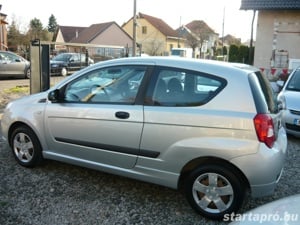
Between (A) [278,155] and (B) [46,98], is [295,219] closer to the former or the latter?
(A) [278,155]

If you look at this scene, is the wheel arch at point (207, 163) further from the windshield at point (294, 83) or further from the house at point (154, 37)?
the house at point (154, 37)

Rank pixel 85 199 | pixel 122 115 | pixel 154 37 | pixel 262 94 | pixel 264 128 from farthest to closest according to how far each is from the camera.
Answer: pixel 154 37 < pixel 85 199 < pixel 122 115 < pixel 262 94 < pixel 264 128

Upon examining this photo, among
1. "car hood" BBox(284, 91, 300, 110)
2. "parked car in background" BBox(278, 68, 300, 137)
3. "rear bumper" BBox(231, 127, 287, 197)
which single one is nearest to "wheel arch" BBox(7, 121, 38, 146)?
"rear bumper" BBox(231, 127, 287, 197)

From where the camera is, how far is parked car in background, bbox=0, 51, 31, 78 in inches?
631

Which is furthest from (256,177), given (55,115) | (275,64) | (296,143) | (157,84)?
(275,64)

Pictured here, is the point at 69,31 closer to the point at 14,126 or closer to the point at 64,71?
the point at 64,71

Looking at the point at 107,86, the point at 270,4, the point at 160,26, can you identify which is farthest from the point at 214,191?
the point at 160,26

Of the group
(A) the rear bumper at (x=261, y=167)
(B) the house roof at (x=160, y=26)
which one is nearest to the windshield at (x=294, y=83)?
(A) the rear bumper at (x=261, y=167)

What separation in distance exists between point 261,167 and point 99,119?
70.3 inches

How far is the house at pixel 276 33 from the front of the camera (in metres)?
15.5

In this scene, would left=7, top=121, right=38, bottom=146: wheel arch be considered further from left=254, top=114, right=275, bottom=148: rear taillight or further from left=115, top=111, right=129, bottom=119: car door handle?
left=254, top=114, right=275, bottom=148: rear taillight

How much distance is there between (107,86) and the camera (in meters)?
3.87

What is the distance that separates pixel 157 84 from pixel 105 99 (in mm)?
660

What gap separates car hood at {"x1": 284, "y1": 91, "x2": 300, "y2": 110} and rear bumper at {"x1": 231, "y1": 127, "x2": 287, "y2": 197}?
3.32 m
